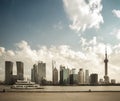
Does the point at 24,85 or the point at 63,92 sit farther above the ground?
the point at 24,85

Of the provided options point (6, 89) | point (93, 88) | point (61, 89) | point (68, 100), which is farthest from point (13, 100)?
point (93, 88)

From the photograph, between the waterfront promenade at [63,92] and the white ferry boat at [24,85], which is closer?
the waterfront promenade at [63,92]

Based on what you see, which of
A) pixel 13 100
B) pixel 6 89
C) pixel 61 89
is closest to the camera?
pixel 13 100

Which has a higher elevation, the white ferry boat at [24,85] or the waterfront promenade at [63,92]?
the white ferry boat at [24,85]

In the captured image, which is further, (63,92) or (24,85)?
(63,92)

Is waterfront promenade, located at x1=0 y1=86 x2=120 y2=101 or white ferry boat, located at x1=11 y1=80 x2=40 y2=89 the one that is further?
white ferry boat, located at x1=11 y1=80 x2=40 y2=89

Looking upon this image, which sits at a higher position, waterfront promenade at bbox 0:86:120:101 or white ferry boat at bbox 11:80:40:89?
white ferry boat at bbox 11:80:40:89

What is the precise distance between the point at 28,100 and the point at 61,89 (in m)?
13.0

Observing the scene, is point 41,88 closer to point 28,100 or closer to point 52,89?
point 52,89

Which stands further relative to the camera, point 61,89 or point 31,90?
point 61,89

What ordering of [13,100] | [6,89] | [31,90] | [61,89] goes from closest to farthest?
[13,100] → [6,89] → [31,90] → [61,89]

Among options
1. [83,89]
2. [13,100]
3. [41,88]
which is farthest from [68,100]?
[83,89]

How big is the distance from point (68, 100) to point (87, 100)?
0.96 meters

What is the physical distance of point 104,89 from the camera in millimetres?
34781
